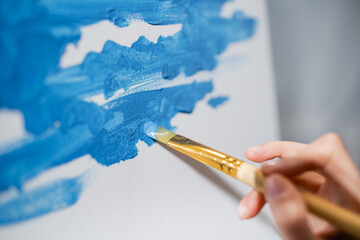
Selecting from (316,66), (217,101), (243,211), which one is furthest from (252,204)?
(316,66)

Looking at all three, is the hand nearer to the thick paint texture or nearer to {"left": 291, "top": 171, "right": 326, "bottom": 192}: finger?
{"left": 291, "top": 171, "right": 326, "bottom": 192}: finger

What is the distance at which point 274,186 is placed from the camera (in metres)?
0.34

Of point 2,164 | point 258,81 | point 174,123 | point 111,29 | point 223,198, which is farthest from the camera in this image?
point 258,81

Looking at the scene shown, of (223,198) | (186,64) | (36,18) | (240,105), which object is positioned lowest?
(223,198)

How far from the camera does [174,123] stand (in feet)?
1.73

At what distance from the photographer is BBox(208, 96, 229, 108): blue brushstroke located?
606 mm

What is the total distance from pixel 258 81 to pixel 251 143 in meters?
0.16

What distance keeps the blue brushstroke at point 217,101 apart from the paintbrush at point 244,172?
0.49 ft

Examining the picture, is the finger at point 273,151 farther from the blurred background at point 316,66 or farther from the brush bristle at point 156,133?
the blurred background at point 316,66

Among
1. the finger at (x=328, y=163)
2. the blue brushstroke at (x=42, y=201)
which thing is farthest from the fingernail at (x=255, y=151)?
the blue brushstroke at (x=42, y=201)

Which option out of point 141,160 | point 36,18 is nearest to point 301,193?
point 141,160

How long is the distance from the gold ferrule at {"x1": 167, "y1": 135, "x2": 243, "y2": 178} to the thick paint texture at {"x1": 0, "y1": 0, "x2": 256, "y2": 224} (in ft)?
0.16

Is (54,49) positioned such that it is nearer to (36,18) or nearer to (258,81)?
(36,18)

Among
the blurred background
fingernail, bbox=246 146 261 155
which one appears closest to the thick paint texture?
fingernail, bbox=246 146 261 155
